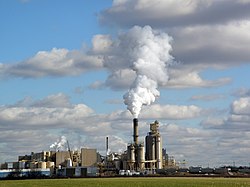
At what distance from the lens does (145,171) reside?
199000 mm

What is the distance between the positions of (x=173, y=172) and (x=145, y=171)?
1023 centimetres

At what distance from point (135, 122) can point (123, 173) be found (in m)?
18.4

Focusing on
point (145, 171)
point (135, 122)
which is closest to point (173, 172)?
point (145, 171)

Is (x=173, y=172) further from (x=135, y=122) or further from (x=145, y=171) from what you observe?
(x=135, y=122)

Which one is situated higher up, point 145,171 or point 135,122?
point 135,122

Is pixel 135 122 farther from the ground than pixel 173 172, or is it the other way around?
pixel 135 122

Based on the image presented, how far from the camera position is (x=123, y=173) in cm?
19325

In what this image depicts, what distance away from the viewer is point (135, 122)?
195875 millimetres

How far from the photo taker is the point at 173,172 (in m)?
200

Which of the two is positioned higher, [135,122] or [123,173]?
[135,122]

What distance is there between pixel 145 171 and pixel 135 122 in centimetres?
1849

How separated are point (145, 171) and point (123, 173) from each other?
979 cm
